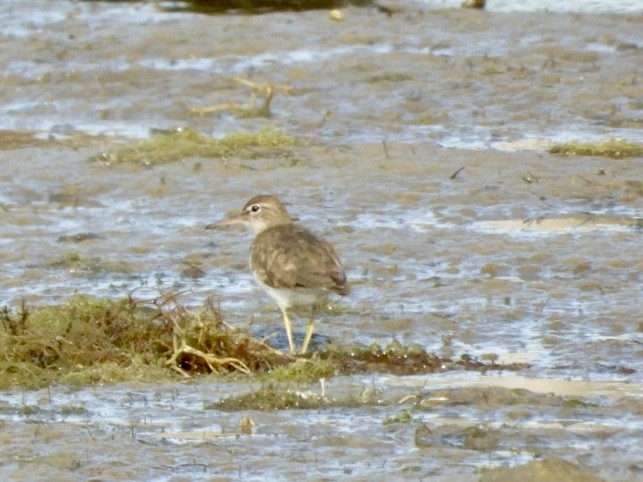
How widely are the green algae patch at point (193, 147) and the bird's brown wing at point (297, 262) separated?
4.38m

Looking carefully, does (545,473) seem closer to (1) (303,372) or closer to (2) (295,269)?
(1) (303,372)

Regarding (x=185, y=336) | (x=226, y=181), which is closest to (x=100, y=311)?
(x=185, y=336)

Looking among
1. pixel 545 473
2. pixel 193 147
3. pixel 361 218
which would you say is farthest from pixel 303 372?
pixel 193 147

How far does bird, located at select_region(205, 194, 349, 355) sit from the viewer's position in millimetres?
9445

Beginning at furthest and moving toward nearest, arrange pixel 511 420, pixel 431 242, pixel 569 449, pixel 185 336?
pixel 431 242, pixel 185 336, pixel 511 420, pixel 569 449

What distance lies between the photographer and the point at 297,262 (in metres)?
9.55

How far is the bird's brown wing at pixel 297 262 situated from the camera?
30.9 feet

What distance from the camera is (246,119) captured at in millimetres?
15898

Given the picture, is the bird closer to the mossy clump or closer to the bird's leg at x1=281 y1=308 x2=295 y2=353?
the bird's leg at x1=281 y1=308 x2=295 y2=353

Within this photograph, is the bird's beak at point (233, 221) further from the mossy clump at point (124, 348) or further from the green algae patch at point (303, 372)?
the green algae patch at point (303, 372)

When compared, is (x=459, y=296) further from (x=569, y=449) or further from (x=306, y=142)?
(x=306, y=142)

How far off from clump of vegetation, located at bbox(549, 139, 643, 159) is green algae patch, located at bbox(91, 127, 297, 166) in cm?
232

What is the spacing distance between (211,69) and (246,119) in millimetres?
2225

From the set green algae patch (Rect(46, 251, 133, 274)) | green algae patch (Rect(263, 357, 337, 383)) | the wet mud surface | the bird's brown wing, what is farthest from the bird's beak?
green algae patch (Rect(263, 357, 337, 383))
